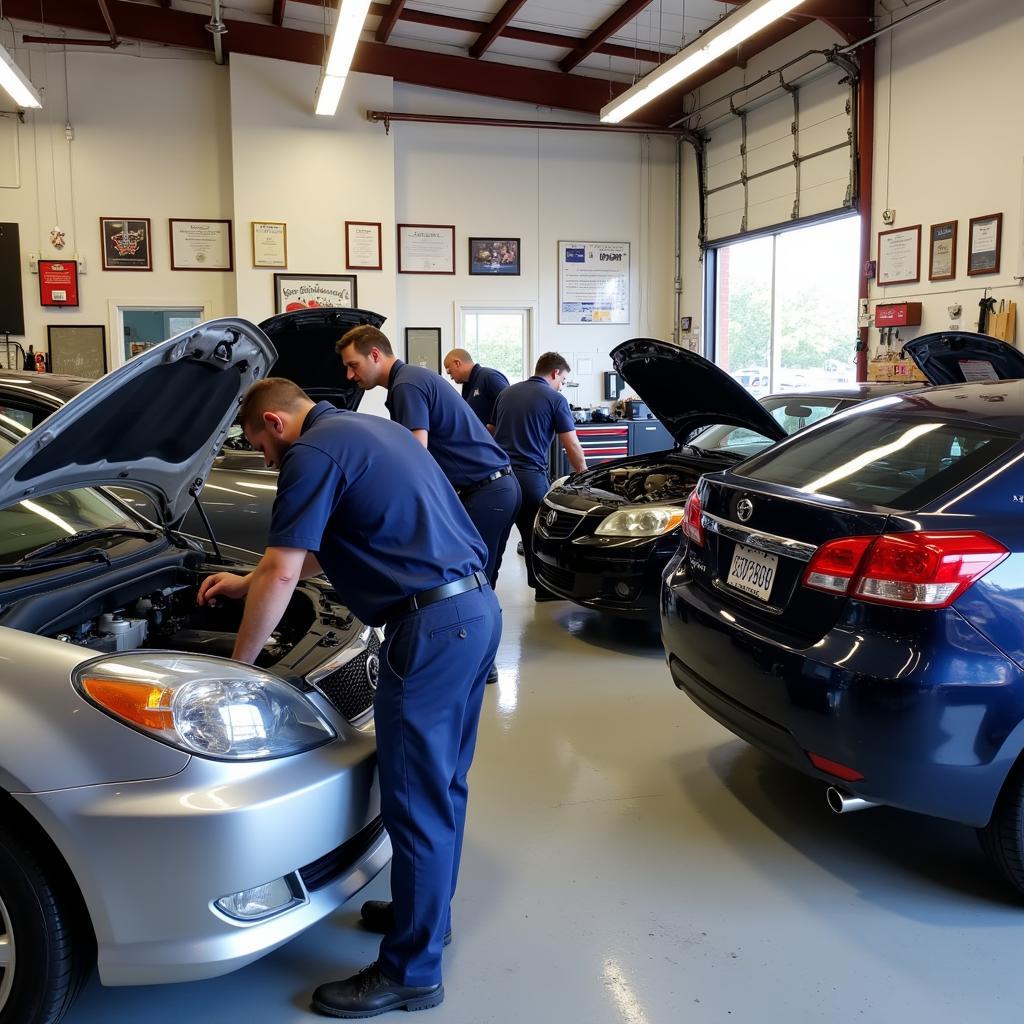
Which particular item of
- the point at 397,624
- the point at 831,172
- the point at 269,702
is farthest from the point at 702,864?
the point at 831,172

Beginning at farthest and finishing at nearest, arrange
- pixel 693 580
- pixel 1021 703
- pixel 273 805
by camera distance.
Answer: pixel 693 580, pixel 1021 703, pixel 273 805

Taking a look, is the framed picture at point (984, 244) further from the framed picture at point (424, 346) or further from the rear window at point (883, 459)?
the framed picture at point (424, 346)

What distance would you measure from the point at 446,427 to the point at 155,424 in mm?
1756

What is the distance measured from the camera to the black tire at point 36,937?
1600mm

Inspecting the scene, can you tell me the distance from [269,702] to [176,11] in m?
9.68

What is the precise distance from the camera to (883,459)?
254 cm

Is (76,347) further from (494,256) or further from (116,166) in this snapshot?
(494,256)

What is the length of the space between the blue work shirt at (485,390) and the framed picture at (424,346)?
390 centimetres

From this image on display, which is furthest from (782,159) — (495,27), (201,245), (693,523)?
(693,523)

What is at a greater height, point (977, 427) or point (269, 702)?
point (977, 427)

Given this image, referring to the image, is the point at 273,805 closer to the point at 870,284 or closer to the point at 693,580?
the point at 693,580

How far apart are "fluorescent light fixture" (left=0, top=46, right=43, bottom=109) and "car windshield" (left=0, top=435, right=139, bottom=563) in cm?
603

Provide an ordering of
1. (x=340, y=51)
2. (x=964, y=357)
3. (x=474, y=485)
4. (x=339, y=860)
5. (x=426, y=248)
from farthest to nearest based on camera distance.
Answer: (x=426, y=248), (x=340, y=51), (x=964, y=357), (x=474, y=485), (x=339, y=860)

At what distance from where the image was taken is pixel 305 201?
32.1 feet
